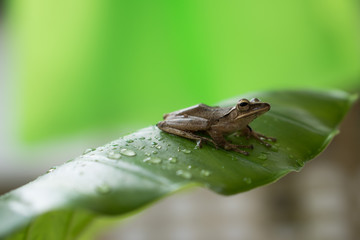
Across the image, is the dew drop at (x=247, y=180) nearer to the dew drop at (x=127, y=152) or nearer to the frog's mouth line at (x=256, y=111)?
the dew drop at (x=127, y=152)

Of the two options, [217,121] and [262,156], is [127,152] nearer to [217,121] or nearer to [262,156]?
[262,156]

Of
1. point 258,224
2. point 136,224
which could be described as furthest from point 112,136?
point 258,224

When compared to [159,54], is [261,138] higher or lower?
lower

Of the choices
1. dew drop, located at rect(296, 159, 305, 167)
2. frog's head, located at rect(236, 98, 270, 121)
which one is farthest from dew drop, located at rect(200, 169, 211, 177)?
frog's head, located at rect(236, 98, 270, 121)

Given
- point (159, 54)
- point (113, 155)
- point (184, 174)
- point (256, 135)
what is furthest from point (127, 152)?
point (159, 54)

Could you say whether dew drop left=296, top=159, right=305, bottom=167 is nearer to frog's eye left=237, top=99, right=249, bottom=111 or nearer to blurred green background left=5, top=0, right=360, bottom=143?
frog's eye left=237, top=99, right=249, bottom=111

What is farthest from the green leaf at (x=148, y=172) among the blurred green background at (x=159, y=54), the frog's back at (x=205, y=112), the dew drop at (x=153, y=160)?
the blurred green background at (x=159, y=54)
